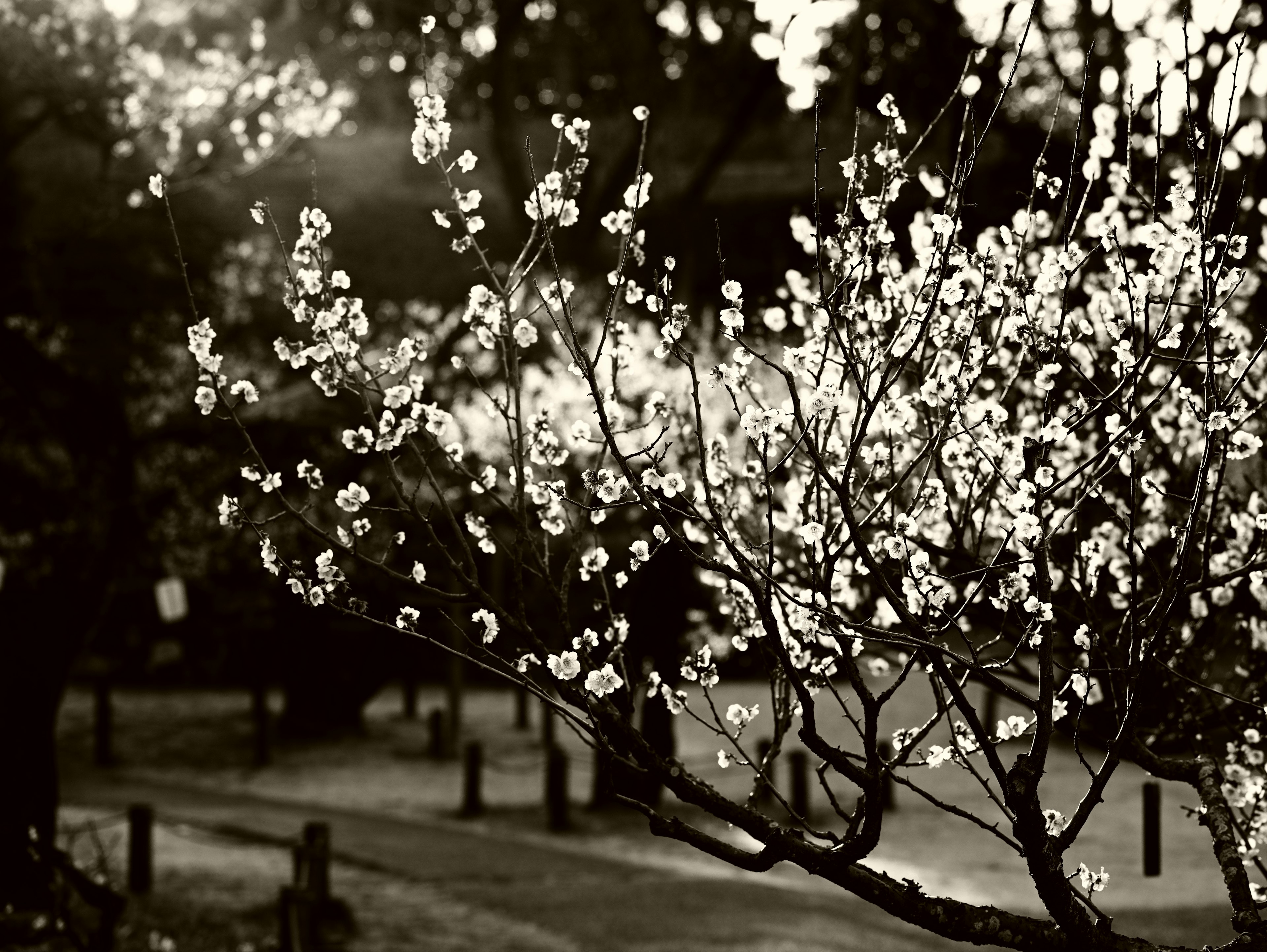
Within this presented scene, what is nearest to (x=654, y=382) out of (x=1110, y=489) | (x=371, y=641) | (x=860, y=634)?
(x=371, y=641)

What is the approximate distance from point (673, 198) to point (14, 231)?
919cm

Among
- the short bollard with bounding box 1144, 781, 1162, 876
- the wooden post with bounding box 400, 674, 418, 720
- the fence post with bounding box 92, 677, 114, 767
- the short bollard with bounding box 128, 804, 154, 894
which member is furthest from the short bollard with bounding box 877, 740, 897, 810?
the fence post with bounding box 92, 677, 114, 767

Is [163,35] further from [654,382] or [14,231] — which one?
[654,382]

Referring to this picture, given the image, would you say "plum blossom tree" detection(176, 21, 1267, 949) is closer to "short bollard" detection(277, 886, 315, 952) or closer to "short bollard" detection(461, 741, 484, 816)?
"short bollard" detection(277, 886, 315, 952)

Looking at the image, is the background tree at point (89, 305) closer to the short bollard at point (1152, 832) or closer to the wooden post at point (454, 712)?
the wooden post at point (454, 712)

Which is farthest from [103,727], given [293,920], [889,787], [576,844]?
[889,787]

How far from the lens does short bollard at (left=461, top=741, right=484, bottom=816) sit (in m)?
15.8

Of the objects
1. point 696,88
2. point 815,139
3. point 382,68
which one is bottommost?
point 815,139

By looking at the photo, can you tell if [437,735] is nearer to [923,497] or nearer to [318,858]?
[318,858]

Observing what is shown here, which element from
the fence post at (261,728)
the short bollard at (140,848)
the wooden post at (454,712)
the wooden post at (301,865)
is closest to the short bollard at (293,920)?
the wooden post at (301,865)

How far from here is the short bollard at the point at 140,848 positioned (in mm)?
11266

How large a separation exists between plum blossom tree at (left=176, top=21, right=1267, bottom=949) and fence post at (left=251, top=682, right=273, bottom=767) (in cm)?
1375

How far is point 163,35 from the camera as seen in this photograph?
13.5 metres

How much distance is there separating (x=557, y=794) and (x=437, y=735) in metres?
5.27
